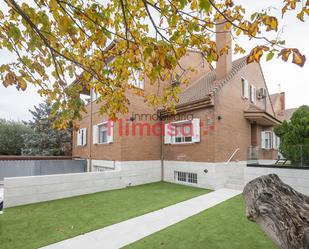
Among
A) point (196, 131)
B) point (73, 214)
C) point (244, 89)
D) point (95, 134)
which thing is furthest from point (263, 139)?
point (73, 214)

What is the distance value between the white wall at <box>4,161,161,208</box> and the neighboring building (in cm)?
11

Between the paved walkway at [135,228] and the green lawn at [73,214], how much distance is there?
0.98ft

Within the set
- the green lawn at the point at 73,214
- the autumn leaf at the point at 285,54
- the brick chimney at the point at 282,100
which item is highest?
the brick chimney at the point at 282,100

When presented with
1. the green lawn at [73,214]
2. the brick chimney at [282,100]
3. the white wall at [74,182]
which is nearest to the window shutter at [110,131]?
the white wall at [74,182]

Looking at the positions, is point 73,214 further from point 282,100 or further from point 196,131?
point 282,100

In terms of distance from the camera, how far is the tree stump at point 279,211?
6.32 feet

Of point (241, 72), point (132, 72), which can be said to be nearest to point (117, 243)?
point (132, 72)

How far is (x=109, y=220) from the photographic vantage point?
Result: 5.59m

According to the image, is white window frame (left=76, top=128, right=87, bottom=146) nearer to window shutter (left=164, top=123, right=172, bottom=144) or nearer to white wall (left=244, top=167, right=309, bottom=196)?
window shutter (left=164, top=123, right=172, bottom=144)

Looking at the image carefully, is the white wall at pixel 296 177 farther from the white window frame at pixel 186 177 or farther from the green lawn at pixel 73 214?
the white window frame at pixel 186 177

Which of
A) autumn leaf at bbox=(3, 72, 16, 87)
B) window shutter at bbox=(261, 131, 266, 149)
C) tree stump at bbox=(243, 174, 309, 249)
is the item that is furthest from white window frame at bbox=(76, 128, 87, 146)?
tree stump at bbox=(243, 174, 309, 249)

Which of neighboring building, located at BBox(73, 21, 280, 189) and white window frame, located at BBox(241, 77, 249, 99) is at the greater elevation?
white window frame, located at BBox(241, 77, 249, 99)

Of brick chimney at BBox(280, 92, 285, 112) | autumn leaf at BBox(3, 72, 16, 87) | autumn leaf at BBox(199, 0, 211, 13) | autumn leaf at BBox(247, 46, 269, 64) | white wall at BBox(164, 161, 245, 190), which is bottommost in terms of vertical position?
white wall at BBox(164, 161, 245, 190)

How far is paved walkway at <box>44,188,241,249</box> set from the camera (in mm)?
4199
